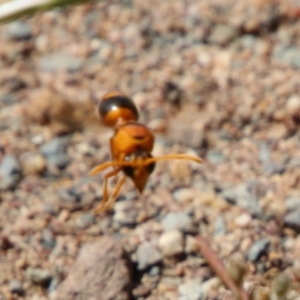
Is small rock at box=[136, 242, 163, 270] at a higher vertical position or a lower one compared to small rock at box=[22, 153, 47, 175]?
lower

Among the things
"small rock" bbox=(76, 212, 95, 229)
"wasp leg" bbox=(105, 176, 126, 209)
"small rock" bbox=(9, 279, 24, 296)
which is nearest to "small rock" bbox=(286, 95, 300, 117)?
"wasp leg" bbox=(105, 176, 126, 209)

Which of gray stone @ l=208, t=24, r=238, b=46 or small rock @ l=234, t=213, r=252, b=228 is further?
gray stone @ l=208, t=24, r=238, b=46

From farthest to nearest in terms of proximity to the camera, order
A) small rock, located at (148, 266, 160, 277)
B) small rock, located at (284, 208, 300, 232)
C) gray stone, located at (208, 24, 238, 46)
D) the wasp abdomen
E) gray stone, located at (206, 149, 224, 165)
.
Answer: gray stone, located at (208, 24, 238, 46) → gray stone, located at (206, 149, 224, 165) → the wasp abdomen → small rock, located at (284, 208, 300, 232) → small rock, located at (148, 266, 160, 277)

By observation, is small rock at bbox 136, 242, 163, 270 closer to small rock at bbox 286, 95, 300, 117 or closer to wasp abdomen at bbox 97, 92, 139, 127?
wasp abdomen at bbox 97, 92, 139, 127

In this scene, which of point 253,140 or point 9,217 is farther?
point 253,140

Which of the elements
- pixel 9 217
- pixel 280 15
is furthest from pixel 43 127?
pixel 280 15

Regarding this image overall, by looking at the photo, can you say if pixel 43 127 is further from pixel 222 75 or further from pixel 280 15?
pixel 280 15
